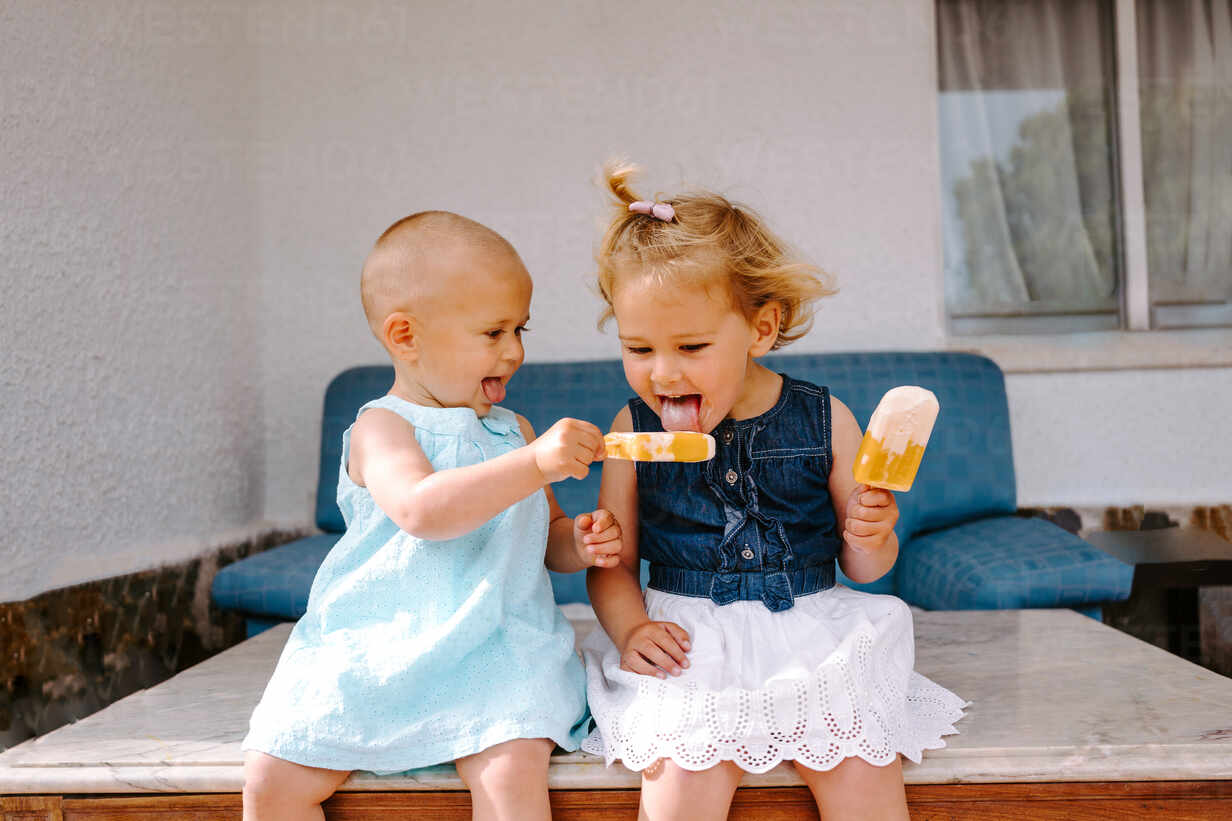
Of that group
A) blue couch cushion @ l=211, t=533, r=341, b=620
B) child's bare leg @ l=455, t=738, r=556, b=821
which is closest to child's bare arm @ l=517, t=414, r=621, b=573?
child's bare leg @ l=455, t=738, r=556, b=821

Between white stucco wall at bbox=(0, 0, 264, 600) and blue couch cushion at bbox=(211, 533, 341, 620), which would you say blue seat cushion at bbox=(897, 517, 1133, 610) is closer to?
blue couch cushion at bbox=(211, 533, 341, 620)

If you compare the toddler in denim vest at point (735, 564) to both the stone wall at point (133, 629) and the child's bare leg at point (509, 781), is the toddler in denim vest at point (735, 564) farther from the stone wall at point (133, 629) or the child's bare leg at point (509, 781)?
the stone wall at point (133, 629)

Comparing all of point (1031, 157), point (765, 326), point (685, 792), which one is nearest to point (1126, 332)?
point (1031, 157)

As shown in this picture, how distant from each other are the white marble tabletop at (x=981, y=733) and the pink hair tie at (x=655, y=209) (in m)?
0.78

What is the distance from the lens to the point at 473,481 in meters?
1.25

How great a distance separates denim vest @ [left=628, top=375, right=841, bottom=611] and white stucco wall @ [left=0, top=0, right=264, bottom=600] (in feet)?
4.12

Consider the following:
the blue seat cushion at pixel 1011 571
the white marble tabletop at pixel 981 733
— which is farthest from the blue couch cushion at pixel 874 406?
the white marble tabletop at pixel 981 733

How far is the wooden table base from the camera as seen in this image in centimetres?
131

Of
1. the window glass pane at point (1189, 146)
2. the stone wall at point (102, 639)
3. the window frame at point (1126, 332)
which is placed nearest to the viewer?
the stone wall at point (102, 639)

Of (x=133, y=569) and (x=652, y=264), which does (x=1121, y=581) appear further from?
(x=133, y=569)

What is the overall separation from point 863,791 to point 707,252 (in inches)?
29.9

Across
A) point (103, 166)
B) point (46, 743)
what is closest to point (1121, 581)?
point (46, 743)

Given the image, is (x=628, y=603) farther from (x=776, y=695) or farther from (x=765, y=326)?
(x=765, y=326)

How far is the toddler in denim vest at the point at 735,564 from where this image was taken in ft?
4.16
